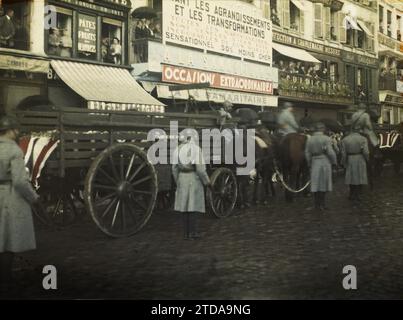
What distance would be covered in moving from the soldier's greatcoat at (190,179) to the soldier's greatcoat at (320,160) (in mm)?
3095

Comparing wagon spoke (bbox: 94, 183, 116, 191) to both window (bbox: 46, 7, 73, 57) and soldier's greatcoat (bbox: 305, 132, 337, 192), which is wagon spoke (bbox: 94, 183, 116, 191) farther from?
window (bbox: 46, 7, 73, 57)

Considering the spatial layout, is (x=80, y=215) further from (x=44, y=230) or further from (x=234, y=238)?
(x=234, y=238)

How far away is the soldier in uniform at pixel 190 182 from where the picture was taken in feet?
21.9

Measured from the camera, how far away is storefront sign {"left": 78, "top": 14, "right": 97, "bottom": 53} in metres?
12.6

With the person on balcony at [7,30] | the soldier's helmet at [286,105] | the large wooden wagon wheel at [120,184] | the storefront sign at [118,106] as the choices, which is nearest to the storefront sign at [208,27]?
the soldier's helmet at [286,105]

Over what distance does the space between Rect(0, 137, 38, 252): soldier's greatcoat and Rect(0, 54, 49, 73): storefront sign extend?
6749 millimetres

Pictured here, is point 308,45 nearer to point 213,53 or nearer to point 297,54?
point 297,54

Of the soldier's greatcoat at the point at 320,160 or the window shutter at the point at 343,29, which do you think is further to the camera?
the window shutter at the point at 343,29

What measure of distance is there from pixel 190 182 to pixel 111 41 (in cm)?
775

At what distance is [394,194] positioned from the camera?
36.2ft

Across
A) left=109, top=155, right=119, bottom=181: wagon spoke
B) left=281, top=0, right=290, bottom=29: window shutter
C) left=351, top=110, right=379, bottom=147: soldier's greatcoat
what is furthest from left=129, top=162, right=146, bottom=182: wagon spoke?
left=281, top=0, right=290, bottom=29: window shutter

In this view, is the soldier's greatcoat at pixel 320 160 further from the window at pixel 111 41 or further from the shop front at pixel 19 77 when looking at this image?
the shop front at pixel 19 77
